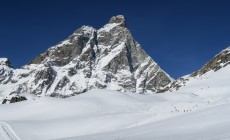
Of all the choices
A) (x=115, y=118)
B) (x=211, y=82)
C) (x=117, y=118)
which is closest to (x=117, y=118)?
(x=117, y=118)

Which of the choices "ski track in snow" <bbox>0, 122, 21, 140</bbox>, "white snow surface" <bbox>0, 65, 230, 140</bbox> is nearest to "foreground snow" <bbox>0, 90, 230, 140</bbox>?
"white snow surface" <bbox>0, 65, 230, 140</bbox>

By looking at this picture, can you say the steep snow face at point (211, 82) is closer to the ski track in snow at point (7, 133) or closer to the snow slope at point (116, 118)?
the snow slope at point (116, 118)

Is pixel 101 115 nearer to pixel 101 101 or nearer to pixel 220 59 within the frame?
pixel 101 101

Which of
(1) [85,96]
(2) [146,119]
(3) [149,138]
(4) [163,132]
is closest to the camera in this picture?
(3) [149,138]

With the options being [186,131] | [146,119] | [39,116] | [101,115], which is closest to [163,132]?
[186,131]

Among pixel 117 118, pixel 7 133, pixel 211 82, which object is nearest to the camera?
pixel 7 133

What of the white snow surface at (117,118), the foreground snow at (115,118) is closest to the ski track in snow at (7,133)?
the white snow surface at (117,118)

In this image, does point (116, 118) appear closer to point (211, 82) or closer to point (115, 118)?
point (115, 118)
